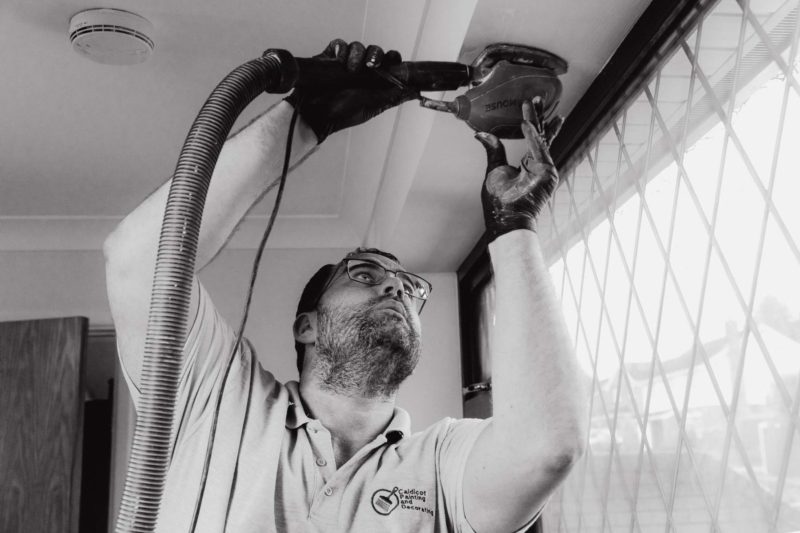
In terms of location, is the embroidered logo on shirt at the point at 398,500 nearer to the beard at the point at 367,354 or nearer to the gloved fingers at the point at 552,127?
the beard at the point at 367,354

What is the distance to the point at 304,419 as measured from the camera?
4.71 ft

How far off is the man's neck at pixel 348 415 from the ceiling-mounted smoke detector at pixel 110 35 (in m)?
0.96

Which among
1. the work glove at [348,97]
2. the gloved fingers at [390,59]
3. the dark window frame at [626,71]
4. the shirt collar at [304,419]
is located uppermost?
the dark window frame at [626,71]

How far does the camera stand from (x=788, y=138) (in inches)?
41.3

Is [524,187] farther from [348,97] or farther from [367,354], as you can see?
[367,354]

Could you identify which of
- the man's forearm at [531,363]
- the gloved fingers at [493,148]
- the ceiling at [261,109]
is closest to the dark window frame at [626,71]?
the ceiling at [261,109]

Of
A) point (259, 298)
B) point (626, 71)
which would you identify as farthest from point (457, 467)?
point (259, 298)

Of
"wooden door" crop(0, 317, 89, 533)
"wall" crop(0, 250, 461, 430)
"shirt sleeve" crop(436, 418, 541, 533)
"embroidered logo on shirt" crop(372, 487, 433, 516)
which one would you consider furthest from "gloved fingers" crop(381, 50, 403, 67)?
"wooden door" crop(0, 317, 89, 533)

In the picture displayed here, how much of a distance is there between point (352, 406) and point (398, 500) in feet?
0.83

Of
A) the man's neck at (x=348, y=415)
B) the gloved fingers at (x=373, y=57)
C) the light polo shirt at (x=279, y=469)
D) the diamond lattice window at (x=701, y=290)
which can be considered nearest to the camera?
the diamond lattice window at (x=701, y=290)

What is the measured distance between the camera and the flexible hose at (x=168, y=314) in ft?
2.47

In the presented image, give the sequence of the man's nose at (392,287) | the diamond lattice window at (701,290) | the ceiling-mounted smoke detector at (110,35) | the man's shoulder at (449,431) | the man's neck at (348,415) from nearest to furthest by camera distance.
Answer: the diamond lattice window at (701,290)
the man's shoulder at (449,431)
the man's neck at (348,415)
the man's nose at (392,287)
the ceiling-mounted smoke detector at (110,35)

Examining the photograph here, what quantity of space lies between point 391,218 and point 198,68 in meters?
0.82

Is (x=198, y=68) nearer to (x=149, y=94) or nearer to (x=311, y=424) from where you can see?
(x=149, y=94)
